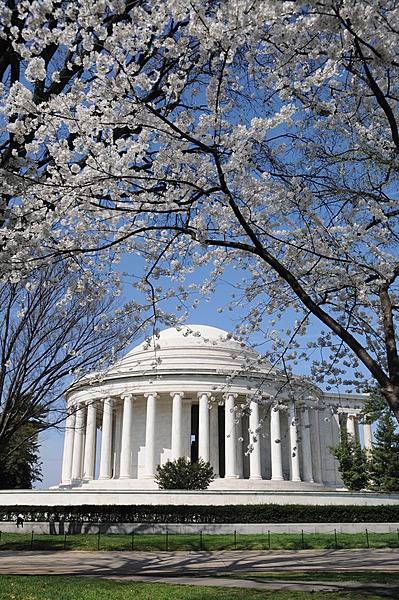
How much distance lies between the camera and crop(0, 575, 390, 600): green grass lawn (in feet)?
33.9

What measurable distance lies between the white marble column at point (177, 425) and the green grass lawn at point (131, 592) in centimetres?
3826

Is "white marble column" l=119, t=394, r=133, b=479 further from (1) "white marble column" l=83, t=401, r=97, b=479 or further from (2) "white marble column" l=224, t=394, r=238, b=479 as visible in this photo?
(2) "white marble column" l=224, t=394, r=238, b=479

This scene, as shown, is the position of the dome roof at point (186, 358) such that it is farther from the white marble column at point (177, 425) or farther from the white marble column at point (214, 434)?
the white marble column at point (214, 434)

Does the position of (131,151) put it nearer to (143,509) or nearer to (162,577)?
(162,577)

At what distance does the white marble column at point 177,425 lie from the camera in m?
50.3

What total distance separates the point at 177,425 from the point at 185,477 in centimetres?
1157

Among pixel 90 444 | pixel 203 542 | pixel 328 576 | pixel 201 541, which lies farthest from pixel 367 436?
pixel 328 576

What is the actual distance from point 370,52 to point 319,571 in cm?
1218

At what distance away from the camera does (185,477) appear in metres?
39.2

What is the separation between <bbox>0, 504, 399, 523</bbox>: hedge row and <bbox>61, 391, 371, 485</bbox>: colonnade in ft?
53.7

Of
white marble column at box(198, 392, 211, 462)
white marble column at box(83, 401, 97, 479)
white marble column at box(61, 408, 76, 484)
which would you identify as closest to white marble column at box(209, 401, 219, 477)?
white marble column at box(198, 392, 211, 462)

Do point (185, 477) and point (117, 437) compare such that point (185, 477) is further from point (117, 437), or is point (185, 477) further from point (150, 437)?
point (117, 437)

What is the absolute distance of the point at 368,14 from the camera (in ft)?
24.1

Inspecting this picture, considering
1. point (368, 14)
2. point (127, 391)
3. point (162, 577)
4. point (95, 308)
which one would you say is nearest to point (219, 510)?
point (95, 308)
